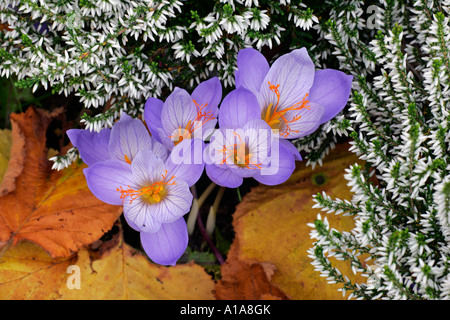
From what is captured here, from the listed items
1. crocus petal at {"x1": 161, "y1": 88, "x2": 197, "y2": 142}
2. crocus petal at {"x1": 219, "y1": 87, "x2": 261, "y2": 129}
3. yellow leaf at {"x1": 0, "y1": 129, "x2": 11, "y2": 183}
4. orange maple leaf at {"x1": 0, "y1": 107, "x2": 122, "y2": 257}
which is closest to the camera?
crocus petal at {"x1": 219, "y1": 87, "x2": 261, "y2": 129}

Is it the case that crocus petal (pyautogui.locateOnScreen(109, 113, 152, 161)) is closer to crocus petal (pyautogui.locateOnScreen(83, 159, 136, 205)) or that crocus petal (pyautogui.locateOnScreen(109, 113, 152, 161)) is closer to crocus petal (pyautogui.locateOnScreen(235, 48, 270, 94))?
crocus petal (pyautogui.locateOnScreen(83, 159, 136, 205))

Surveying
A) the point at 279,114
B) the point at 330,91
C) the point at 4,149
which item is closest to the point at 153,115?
the point at 279,114

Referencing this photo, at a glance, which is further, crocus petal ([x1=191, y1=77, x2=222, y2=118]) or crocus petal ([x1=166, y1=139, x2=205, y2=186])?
crocus petal ([x1=191, y1=77, x2=222, y2=118])

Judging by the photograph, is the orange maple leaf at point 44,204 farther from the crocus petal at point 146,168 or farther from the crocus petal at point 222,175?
the crocus petal at point 222,175

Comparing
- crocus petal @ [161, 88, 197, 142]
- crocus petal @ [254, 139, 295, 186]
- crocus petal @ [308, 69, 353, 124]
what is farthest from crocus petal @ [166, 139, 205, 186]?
crocus petal @ [308, 69, 353, 124]

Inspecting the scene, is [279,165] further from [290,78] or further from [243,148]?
[290,78]

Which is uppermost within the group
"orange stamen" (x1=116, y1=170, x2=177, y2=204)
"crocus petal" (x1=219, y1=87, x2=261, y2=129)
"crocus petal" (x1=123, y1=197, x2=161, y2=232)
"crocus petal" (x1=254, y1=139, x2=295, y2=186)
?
"crocus petal" (x1=219, y1=87, x2=261, y2=129)
